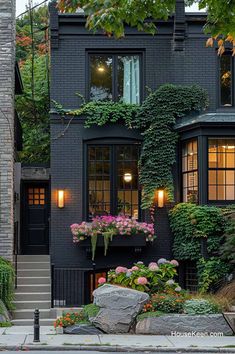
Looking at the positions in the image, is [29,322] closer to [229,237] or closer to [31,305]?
[31,305]

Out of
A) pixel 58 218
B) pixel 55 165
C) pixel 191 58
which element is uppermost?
pixel 191 58

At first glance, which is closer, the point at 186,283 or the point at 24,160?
the point at 186,283

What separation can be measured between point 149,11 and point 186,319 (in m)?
8.54

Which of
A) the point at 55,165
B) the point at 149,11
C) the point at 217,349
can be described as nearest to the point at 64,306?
the point at 55,165

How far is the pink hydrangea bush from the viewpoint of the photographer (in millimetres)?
20844

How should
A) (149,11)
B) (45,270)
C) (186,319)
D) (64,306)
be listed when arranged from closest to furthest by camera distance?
(149,11) < (186,319) < (64,306) < (45,270)

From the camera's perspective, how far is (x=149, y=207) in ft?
70.7

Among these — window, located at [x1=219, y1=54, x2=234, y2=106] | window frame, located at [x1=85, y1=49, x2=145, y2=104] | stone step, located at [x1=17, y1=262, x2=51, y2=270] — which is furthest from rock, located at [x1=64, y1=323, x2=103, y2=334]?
window, located at [x1=219, y1=54, x2=234, y2=106]

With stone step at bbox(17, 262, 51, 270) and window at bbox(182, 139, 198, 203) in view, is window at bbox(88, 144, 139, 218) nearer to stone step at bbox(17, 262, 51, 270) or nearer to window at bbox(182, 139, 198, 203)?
window at bbox(182, 139, 198, 203)

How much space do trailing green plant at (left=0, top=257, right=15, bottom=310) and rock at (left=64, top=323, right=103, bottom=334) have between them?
303cm

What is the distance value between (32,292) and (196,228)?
547 centimetres

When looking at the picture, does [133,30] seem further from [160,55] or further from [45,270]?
[45,270]

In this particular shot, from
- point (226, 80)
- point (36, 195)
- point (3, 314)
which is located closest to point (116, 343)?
point (3, 314)

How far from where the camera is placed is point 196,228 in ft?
67.1
